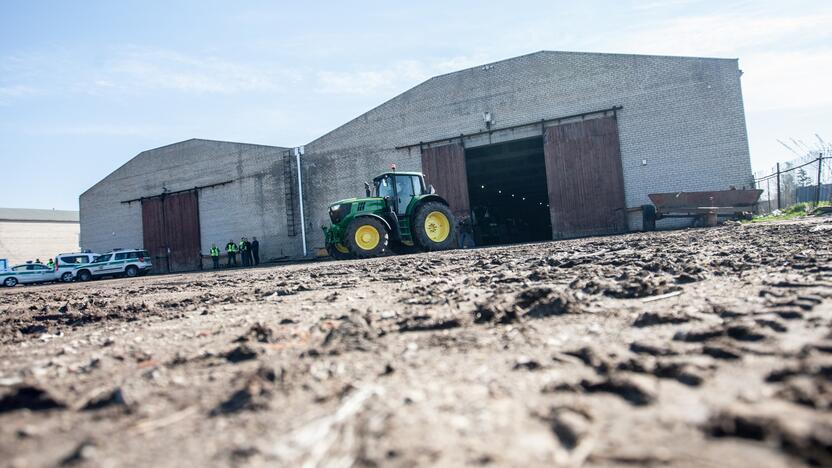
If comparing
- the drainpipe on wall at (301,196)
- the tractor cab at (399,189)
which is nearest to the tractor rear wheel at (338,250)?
the tractor cab at (399,189)

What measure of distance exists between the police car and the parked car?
9.1 inches

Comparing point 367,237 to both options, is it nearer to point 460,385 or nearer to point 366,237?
point 366,237

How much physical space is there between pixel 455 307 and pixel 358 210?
36.2ft

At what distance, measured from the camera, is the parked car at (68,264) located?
25.1 meters

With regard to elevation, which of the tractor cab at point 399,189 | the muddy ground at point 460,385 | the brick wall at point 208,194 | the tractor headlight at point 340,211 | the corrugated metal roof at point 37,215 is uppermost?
the corrugated metal roof at point 37,215

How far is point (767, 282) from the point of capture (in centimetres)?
436

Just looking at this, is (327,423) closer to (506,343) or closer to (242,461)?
(242,461)

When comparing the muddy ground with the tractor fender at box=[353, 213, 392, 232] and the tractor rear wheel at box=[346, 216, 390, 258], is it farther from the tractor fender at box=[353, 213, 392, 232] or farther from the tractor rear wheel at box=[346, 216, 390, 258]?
the tractor fender at box=[353, 213, 392, 232]

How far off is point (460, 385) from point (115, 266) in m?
27.9

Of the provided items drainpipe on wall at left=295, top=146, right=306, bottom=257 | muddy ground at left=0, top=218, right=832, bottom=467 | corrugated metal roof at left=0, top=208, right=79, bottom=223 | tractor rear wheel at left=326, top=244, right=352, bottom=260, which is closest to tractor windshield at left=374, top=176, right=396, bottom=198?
tractor rear wheel at left=326, top=244, right=352, bottom=260

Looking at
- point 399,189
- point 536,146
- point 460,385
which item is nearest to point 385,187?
point 399,189

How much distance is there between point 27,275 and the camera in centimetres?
2530

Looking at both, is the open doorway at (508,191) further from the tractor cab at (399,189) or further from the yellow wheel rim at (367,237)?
the yellow wheel rim at (367,237)

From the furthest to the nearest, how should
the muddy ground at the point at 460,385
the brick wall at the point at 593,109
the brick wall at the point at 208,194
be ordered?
1. the brick wall at the point at 208,194
2. the brick wall at the point at 593,109
3. the muddy ground at the point at 460,385
